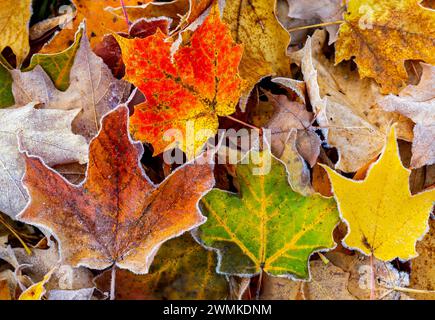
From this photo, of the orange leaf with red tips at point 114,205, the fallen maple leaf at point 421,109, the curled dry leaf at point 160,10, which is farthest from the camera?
the curled dry leaf at point 160,10

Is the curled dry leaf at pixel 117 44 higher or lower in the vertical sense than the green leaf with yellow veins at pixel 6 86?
higher

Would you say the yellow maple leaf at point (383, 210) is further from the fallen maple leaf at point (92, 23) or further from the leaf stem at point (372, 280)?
the fallen maple leaf at point (92, 23)

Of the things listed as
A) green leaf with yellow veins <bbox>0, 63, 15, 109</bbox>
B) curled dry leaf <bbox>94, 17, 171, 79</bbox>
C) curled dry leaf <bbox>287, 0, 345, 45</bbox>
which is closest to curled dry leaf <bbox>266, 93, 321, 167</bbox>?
curled dry leaf <bbox>287, 0, 345, 45</bbox>

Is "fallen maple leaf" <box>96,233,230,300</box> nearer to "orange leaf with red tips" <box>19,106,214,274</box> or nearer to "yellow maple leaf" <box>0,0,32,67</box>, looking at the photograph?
"orange leaf with red tips" <box>19,106,214,274</box>

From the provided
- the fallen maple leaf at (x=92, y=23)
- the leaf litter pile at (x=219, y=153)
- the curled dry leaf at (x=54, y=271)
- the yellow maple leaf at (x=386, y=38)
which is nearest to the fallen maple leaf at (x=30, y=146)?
the leaf litter pile at (x=219, y=153)

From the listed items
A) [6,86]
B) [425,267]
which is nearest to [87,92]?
[6,86]

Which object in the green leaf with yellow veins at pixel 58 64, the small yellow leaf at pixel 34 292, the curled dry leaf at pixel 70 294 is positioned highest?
the green leaf with yellow veins at pixel 58 64
